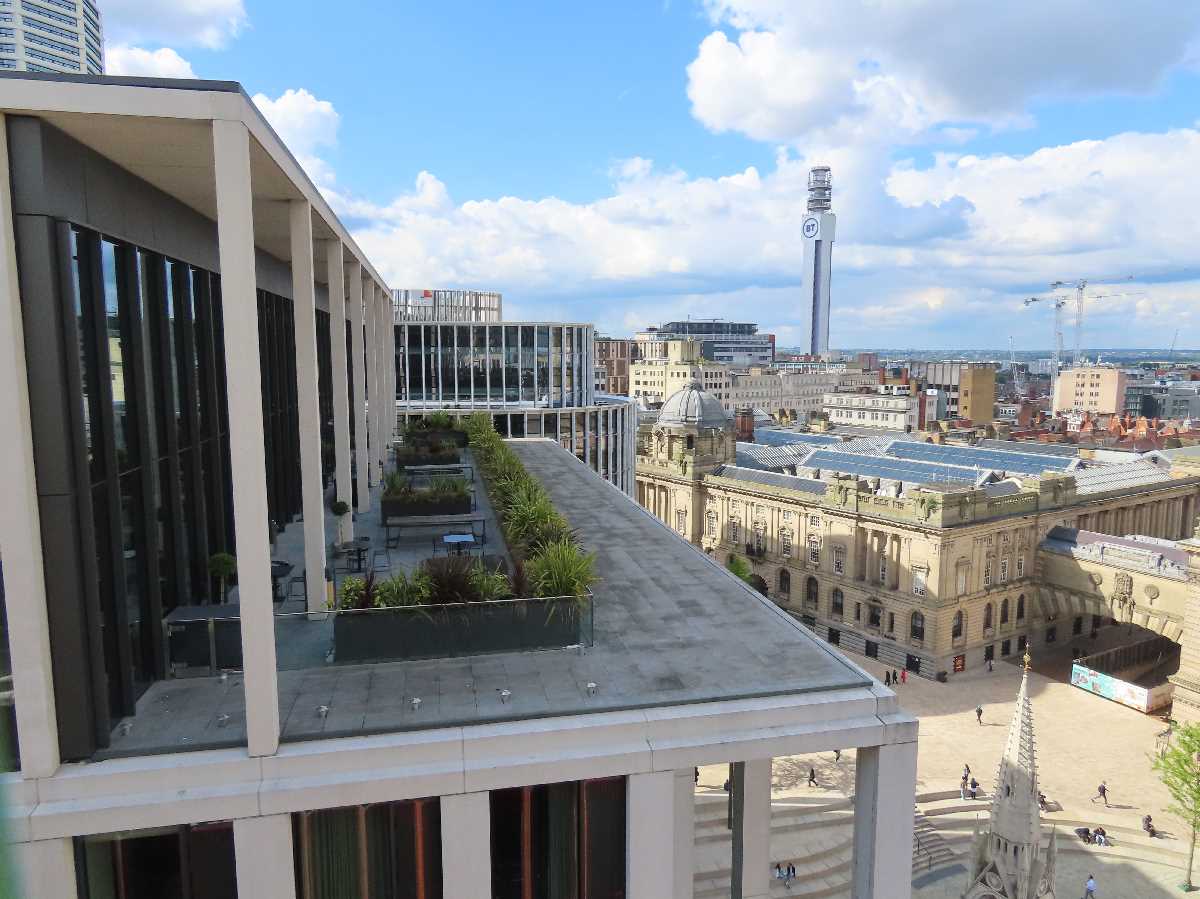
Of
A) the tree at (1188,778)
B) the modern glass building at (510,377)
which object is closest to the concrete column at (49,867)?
the tree at (1188,778)

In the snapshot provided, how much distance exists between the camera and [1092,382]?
633ft

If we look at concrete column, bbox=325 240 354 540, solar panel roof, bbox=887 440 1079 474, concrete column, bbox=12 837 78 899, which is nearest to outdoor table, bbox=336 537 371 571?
concrete column, bbox=325 240 354 540

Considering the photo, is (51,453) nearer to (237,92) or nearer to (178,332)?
(237,92)

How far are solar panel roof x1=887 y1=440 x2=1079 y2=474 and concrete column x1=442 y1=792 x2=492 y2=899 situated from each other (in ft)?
215

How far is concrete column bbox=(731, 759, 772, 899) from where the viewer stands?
17.5 metres

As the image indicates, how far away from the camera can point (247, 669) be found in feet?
39.4

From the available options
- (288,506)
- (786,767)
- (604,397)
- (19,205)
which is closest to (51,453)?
(19,205)

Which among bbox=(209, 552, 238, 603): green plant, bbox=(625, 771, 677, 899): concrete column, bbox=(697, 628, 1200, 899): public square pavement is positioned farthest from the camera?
bbox=(697, 628, 1200, 899): public square pavement

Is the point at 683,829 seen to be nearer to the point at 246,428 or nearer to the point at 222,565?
the point at 246,428

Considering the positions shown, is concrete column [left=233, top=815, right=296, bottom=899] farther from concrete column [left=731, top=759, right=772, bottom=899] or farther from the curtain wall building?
concrete column [left=731, top=759, right=772, bottom=899]

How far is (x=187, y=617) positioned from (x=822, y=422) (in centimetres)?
10705

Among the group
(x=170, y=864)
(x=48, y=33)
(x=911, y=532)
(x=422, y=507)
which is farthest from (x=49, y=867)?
(x=48, y=33)

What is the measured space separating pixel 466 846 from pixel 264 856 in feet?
9.72

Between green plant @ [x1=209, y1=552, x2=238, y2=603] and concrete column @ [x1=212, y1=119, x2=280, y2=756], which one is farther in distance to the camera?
green plant @ [x1=209, y1=552, x2=238, y2=603]
